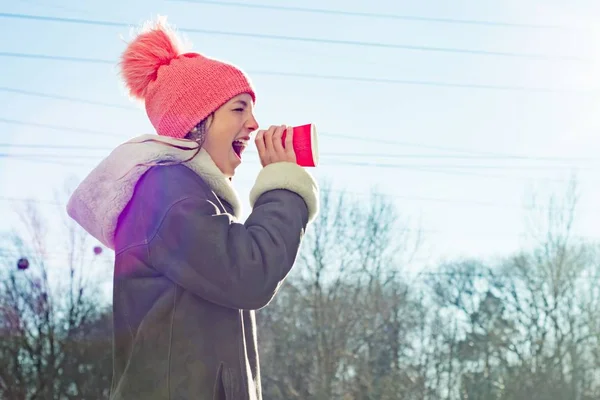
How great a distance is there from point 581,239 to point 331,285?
682 centimetres

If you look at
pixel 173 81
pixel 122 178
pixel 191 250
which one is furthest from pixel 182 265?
pixel 173 81

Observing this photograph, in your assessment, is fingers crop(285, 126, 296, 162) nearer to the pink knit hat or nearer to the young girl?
the young girl

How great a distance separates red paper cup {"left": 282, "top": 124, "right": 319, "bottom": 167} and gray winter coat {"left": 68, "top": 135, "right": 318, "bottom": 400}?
10 cm

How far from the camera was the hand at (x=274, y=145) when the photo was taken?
6.39ft

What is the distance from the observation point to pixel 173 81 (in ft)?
6.98

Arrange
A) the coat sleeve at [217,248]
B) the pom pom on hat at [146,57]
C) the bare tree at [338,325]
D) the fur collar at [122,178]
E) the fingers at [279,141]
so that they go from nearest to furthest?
the coat sleeve at [217,248]
the fur collar at [122,178]
the fingers at [279,141]
the pom pom on hat at [146,57]
the bare tree at [338,325]

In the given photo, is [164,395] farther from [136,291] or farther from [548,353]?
[548,353]

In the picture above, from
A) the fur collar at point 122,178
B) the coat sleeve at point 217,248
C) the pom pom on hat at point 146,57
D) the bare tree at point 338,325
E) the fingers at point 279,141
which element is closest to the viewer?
the coat sleeve at point 217,248

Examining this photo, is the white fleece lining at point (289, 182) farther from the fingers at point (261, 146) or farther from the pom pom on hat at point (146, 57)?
the pom pom on hat at point (146, 57)

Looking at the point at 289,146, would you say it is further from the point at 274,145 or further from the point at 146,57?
the point at 146,57

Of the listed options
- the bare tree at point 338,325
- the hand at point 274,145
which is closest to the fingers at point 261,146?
the hand at point 274,145

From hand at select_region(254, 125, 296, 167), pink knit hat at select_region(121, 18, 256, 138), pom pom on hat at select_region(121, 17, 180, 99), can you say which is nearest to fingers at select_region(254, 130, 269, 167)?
hand at select_region(254, 125, 296, 167)

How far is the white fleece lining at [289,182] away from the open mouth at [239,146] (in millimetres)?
133

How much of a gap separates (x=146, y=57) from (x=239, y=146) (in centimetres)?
33
